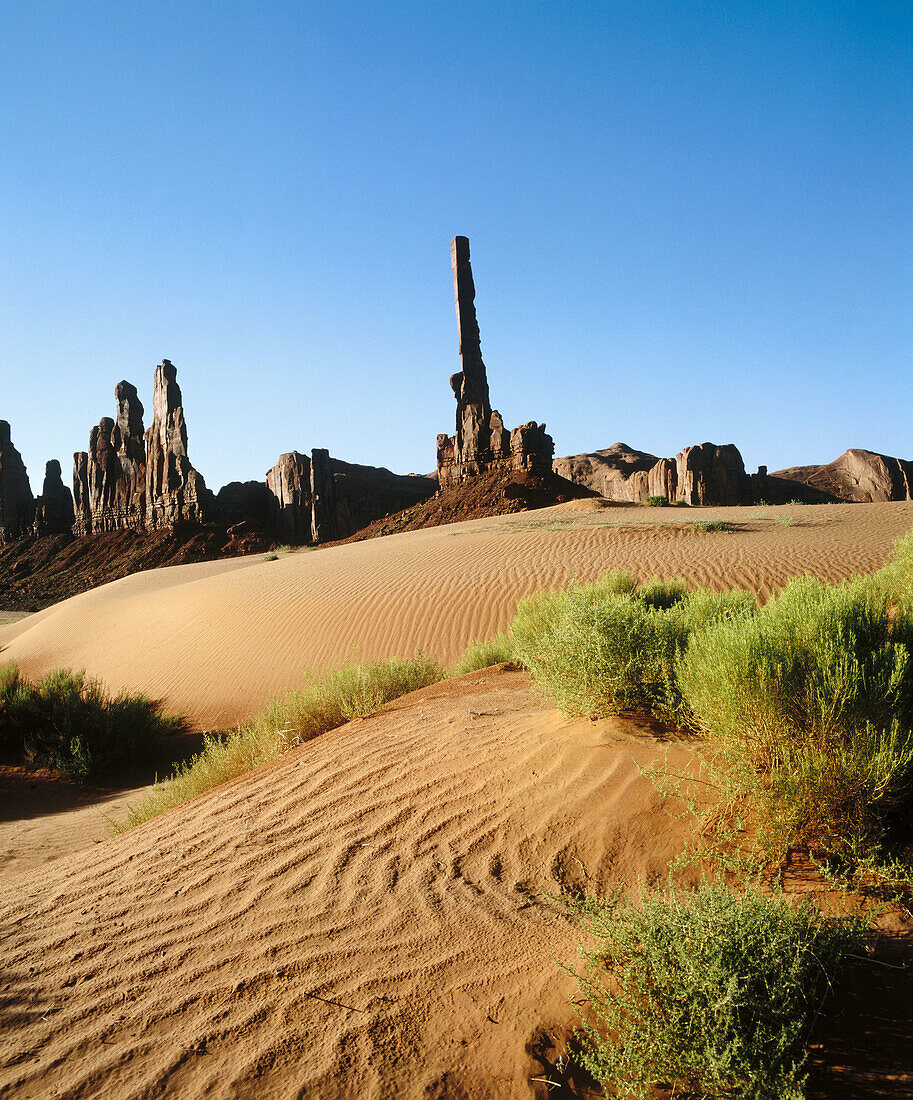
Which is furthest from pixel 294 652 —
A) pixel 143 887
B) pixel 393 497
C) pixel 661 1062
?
pixel 393 497

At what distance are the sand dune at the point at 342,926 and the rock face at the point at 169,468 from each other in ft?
160

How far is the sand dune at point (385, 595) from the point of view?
13.6 metres

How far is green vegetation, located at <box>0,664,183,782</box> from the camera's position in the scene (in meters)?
9.16

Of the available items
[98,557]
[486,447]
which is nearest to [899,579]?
[486,447]

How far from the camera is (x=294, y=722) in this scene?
6.61m

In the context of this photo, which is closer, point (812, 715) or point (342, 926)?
point (342, 926)

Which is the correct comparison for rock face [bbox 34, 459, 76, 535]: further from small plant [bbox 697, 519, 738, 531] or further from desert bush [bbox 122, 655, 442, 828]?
desert bush [bbox 122, 655, 442, 828]

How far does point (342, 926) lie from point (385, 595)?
13.3 metres

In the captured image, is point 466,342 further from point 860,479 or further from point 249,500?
point 860,479

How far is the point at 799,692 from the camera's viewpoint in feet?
10.3

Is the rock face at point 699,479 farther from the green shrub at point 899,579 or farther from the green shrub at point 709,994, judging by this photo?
the green shrub at point 709,994

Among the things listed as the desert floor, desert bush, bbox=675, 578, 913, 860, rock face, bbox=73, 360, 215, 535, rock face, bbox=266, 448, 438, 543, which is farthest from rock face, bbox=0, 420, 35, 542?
desert bush, bbox=675, 578, 913, 860

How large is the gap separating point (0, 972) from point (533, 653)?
3.79m

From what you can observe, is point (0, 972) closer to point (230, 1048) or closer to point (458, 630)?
point (230, 1048)
